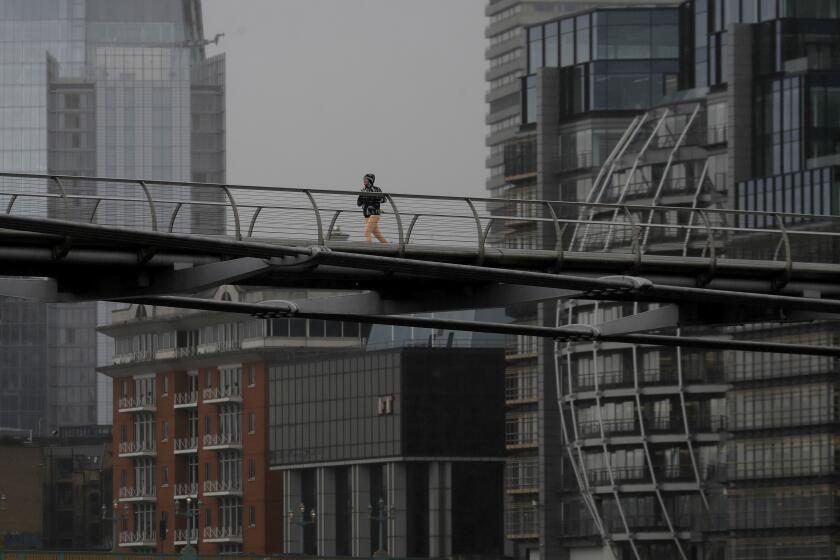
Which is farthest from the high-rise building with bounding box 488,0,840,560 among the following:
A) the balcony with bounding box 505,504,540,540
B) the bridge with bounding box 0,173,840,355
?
the bridge with bounding box 0,173,840,355

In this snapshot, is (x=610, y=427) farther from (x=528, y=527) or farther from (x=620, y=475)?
(x=528, y=527)

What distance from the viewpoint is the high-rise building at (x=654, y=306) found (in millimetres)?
164000

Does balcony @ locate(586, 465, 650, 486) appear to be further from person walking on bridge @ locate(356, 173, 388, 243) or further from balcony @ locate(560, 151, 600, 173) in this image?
person walking on bridge @ locate(356, 173, 388, 243)

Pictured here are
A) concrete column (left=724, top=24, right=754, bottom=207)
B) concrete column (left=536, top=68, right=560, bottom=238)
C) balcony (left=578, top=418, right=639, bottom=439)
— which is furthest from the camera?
concrete column (left=536, top=68, right=560, bottom=238)

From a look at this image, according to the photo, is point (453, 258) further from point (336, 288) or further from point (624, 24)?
point (624, 24)

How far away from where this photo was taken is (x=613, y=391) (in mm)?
180750

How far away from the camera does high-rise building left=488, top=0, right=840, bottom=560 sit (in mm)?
164000

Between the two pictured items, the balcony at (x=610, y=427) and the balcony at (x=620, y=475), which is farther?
the balcony at (x=610, y=427)

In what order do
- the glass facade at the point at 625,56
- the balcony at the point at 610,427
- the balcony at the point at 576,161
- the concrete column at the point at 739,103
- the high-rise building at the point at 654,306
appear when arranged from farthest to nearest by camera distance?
the balcony at the point at 576,161 < the glass facade at the point at 625,56 < the balcony at the point at 610,427 < the concrete column at the point at 739,103 < the high-rise building at the point at 654,306

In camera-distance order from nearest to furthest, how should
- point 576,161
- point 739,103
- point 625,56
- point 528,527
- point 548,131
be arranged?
point 739,103
point 625,56
point 576,161
point 548,131
point 528,527

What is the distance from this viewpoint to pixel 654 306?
17875 centimetres

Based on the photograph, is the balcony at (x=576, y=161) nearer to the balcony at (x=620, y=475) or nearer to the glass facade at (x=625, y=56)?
the glass facade at (x=625, y=56)

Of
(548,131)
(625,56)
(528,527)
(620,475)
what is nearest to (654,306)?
(620,475)

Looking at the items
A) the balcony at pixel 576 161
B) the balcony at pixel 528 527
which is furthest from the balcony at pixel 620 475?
the balcony at pixel 576 161
